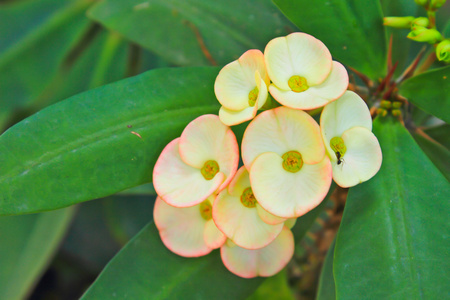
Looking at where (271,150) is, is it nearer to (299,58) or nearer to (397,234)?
(299,58)

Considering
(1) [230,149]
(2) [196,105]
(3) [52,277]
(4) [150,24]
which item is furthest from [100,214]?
(1) [230,149]

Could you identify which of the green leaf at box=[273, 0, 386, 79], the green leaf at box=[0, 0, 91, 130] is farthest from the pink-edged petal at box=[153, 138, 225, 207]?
the green leaf at box=[0, 0, 91, 130]

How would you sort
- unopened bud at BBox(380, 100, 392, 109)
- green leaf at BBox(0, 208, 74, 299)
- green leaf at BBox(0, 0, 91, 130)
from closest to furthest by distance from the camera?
unopened bud at BBox(380, 100, 392, 109)
green leaf at BBox(0, 208, 74, 299)
green leaf at BBox(0, 0, 91, 130)

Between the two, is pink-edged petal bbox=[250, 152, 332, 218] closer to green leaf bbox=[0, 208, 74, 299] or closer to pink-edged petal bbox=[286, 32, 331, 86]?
pink-edged petal bbox=[286, 32, 331, 86]

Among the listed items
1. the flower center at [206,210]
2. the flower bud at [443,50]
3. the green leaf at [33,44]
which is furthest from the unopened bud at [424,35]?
the green leaf at [33,44]

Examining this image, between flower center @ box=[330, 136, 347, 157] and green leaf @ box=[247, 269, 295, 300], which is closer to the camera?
flower center @ box=[330, 136, 347, 157]

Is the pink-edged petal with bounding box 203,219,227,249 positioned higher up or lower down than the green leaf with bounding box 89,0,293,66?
lower down
